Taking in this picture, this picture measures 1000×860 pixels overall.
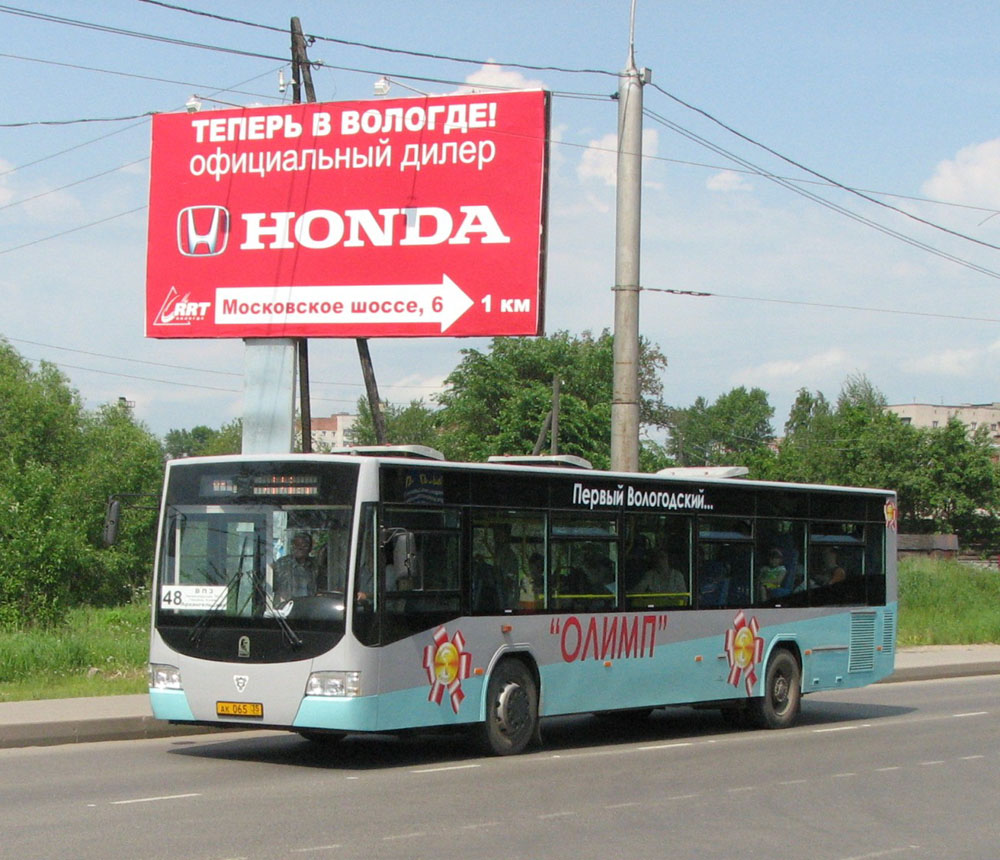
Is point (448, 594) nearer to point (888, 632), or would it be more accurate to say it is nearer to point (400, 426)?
point (888, 632)

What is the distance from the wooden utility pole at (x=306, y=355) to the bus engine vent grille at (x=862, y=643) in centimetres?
847

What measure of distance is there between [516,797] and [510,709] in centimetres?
283

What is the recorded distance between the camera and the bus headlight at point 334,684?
12.0 m

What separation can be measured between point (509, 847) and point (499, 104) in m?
15.2

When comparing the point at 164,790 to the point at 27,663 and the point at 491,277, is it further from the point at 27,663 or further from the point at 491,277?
the point at 491,277

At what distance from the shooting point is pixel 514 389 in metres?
73.1

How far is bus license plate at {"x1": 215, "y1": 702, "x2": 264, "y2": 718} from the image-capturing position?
1230 centimetres

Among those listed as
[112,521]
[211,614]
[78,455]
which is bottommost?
[211,614]

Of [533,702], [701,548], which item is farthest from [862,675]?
[533,702]

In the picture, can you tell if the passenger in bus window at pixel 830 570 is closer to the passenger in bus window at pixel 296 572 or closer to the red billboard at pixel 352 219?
the red billboard at pixel 352 219

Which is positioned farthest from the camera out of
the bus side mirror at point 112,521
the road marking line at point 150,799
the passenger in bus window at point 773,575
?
the passenger in bus window at point 773,575

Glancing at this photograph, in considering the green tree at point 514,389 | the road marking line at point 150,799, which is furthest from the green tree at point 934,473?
the road marking line at point 150,799

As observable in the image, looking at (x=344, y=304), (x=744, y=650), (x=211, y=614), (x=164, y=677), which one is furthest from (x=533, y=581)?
(x=344, y=304)

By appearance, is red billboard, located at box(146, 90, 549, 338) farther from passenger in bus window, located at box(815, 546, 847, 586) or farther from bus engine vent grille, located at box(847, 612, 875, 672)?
bus engine vent grille, located at box(847, 612, 875, 672)
